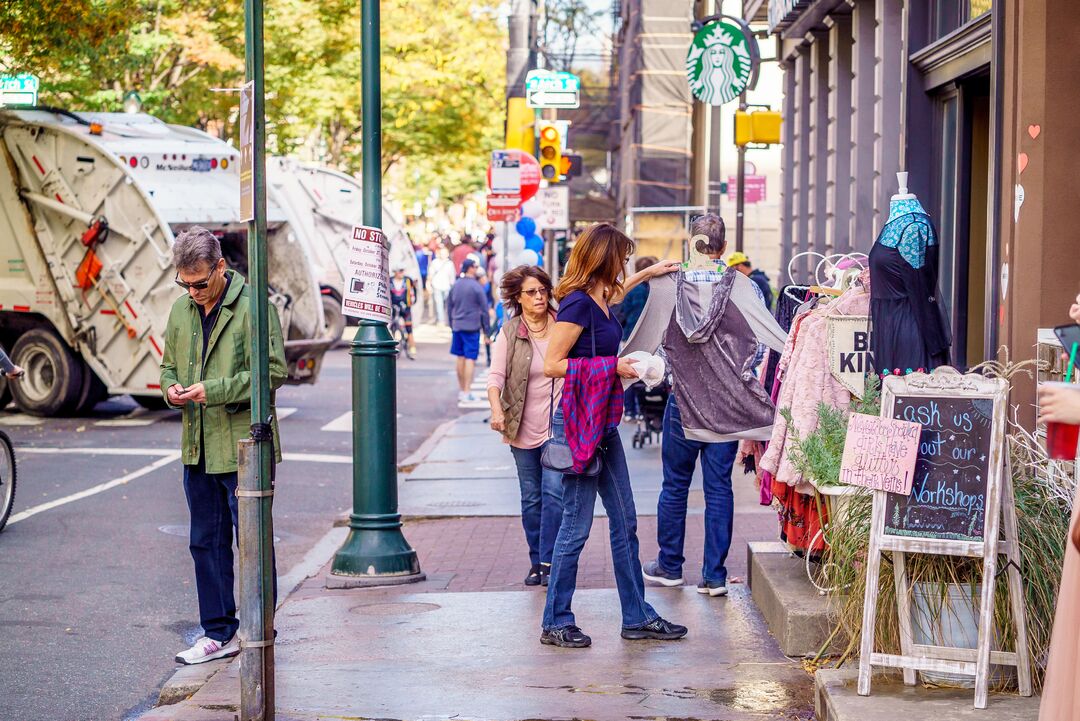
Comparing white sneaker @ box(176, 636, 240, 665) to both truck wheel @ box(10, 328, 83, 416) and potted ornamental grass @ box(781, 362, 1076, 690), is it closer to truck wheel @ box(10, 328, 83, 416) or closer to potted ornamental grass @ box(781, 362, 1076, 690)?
potted ornamental grass @ box(781, 362, 1076, 690)

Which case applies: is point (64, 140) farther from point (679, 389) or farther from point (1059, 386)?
point (1059, 386)

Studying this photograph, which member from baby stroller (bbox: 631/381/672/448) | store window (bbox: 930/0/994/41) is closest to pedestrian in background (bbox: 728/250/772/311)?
baby stroller (bbox: 631/381/672/448)

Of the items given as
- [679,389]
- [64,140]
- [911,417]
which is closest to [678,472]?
[679,389]

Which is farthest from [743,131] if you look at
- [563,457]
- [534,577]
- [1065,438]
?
A: [1065,438]

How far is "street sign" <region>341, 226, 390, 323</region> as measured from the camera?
8922 millimetres

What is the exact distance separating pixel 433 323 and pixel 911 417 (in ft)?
120

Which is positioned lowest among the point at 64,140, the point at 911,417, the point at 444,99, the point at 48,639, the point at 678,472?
the point at 48,639

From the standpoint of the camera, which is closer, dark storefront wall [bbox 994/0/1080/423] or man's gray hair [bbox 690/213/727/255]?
dark storefront wall [bbox 994/0/1080/423]

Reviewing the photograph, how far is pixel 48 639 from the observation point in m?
7.88

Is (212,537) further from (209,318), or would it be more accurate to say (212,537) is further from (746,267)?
(746,267)

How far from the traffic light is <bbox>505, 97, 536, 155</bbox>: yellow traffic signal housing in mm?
239

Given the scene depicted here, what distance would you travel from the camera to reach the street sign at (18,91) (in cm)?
1820

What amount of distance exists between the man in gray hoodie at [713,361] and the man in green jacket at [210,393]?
2.02 m

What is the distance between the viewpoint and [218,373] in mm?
7055
